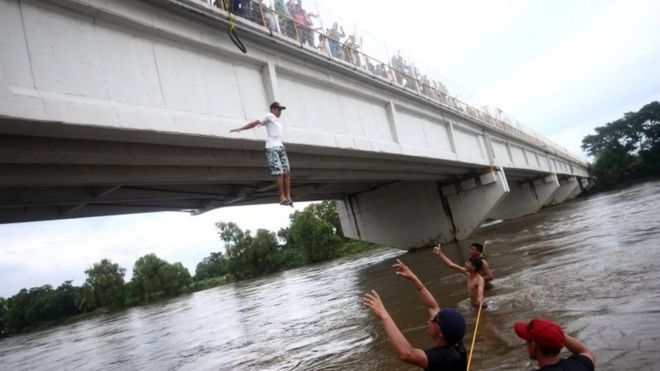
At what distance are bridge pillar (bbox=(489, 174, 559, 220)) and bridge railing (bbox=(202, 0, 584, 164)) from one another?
2451 cm

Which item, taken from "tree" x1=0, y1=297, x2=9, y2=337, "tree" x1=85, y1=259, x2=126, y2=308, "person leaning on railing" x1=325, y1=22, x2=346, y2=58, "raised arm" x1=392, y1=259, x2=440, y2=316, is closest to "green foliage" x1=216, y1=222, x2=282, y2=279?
"tree" x1=85, y1=259, x2=126, y2=308

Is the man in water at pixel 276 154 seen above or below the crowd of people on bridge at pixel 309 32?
below

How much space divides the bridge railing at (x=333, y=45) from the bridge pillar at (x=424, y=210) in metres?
4.72

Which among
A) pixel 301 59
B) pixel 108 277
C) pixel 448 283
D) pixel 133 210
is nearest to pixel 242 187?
pixel 133 210

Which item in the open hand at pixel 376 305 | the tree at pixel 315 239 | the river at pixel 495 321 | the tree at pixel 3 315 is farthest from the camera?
the tree at pixel 3 315

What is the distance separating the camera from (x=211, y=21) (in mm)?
7945

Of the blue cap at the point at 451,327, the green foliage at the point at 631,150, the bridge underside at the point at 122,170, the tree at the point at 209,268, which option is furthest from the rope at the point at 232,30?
the tree at the point at 209,268

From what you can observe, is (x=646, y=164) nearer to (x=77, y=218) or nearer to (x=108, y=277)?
(x=77, y=218)

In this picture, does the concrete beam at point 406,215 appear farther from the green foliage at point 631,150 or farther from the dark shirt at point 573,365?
the green foliage at point 631,150

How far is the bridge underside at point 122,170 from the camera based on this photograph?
645 cm

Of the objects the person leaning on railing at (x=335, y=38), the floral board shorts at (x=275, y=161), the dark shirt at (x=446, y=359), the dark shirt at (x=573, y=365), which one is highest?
the person leaning on railing at (x=335, y=38)

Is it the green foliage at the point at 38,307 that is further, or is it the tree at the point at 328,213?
the green foliage at the point at 38,307

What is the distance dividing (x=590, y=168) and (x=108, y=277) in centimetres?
8674

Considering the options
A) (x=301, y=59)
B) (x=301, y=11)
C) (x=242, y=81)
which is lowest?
(x=242, y=81)
